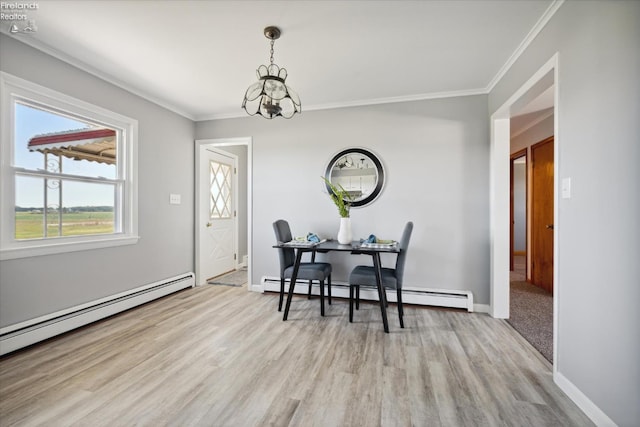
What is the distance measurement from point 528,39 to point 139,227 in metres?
4.15

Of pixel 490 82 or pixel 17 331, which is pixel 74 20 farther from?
pixel 490 82

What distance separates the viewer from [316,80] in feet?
9.57

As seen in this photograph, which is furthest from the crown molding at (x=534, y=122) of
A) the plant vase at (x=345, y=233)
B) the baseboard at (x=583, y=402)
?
the baseboard at (x=583, y=402)

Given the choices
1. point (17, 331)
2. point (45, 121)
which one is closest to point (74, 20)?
point (45, 121)

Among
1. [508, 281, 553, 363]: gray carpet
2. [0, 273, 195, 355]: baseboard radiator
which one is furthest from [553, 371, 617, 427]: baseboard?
[0, 273, 195, 355]: baseboard radiator

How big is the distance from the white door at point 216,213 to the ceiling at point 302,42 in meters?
1.37

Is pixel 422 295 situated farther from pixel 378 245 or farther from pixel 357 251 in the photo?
pixel 357 251

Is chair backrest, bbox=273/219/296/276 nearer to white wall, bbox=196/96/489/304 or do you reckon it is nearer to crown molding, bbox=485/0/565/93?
white wall, bbox=196/96/489/304

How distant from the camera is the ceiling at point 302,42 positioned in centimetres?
185

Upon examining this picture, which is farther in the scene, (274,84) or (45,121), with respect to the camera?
(45,121)

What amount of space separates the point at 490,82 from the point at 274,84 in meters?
2.33

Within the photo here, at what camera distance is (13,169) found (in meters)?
2.13

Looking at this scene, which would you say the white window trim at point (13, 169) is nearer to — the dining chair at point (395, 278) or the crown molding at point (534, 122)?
the dining chair at point (395, 278)

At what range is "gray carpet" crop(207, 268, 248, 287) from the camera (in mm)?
4152
